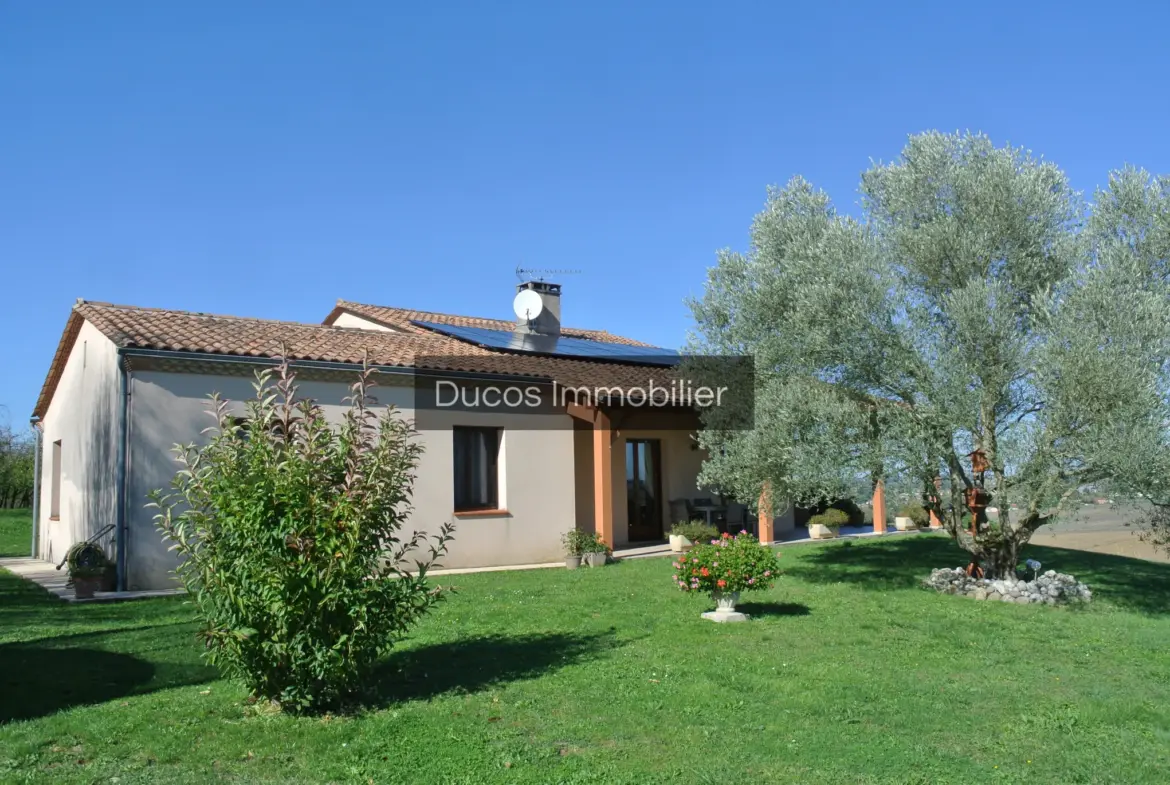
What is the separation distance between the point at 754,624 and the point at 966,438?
140 inches

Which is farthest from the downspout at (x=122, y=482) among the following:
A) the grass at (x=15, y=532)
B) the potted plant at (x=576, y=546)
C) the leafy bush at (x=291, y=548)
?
the grass at (x=15, y=532)

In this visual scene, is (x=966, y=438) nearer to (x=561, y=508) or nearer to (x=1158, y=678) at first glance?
(x=1158, y=678)

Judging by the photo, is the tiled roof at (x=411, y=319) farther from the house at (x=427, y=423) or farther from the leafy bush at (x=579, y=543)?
the leafy bush at (x=579, y=543)

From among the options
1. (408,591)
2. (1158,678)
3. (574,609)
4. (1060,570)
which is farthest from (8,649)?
(1060,570)

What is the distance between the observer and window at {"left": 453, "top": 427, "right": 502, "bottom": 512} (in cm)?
1456

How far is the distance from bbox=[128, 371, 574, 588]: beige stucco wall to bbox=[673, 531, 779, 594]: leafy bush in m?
5.84

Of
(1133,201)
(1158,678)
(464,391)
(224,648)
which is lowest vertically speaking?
(1158,678)

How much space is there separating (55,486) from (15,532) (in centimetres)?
816

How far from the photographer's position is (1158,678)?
7117mm

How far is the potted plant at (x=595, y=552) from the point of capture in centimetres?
1427

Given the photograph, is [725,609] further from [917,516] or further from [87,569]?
[917,516]

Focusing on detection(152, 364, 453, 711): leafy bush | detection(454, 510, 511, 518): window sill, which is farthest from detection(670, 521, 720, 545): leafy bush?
detection(152, 364, 453, 711): leafy bush

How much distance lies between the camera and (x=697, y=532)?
613 inches

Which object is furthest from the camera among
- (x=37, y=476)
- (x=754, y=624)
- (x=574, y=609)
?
(x=37, y=476)
